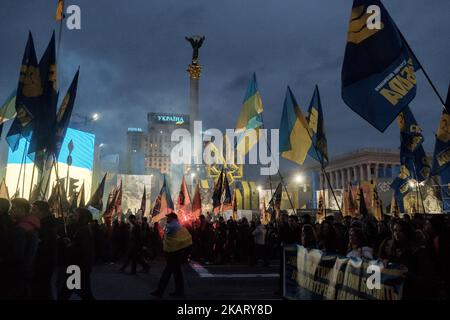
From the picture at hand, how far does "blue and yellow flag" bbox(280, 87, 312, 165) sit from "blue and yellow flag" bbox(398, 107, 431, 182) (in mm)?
4041

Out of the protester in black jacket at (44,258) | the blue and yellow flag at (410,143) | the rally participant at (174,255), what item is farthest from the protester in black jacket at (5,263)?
the blue and yellow flag at (410,143)

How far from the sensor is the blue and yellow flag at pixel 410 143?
13625 millimetres

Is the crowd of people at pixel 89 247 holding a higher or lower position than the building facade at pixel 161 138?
lower

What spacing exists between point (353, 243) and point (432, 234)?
2.03 metres

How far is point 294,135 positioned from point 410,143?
4.88 m

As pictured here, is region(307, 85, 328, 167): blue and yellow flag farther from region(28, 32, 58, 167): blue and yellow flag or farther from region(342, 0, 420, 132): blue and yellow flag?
region(28, 32, 58, 167): blue and yellow flag

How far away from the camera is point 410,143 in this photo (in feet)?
44.9

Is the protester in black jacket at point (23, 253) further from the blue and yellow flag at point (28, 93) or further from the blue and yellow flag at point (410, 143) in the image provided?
the blue and yellow flag at point (410, 143)

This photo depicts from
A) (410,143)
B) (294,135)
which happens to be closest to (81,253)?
(294,135)

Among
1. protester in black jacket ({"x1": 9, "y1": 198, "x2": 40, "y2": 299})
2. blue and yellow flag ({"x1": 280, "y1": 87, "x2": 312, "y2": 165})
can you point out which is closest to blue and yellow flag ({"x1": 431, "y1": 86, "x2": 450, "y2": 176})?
blue and yellow flag ({"x1": 280, "y1": 87, "x2": 312, "y2": 165})

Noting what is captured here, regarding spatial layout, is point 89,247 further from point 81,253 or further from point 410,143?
point 410,143

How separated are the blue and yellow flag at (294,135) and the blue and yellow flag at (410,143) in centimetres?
404

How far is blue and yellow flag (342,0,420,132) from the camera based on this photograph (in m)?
7.00

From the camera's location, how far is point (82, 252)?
666 cm
